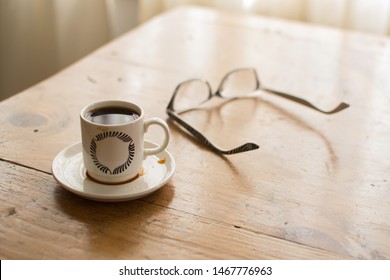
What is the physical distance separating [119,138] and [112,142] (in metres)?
0.01

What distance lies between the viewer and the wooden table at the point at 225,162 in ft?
2.19

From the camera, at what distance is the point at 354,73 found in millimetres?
1212

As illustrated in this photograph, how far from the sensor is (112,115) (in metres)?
0.77

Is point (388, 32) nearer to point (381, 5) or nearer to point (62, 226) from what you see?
point (381, 5)

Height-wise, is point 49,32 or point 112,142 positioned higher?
point 112,142

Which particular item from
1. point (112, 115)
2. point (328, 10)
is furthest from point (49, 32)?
point (112, 115)

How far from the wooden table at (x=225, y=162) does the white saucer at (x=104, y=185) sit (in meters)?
0.02

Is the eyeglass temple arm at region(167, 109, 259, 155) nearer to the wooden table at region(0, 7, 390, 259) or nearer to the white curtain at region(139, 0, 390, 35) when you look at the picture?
the wooden table at region(0, 7, 390, 259)

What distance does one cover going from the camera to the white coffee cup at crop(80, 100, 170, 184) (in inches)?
28.2

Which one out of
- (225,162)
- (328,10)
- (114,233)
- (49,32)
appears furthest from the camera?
(49,32)

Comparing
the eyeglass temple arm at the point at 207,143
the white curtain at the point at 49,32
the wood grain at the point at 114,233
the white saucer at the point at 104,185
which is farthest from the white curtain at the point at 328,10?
the wood grain at the point at 114,233

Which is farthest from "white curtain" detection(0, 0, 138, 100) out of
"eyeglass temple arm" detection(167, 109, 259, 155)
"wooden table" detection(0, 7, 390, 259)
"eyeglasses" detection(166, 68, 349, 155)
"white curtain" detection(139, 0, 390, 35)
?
"eyeglass temple arm" detection(167, 109, 259, 155)

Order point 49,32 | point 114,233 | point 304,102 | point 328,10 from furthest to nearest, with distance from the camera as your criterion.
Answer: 1. point 49,32
2. point 328,10
3. point 304,102
4. point 114,233

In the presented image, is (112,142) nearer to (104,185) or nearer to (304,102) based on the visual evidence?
(104,185)
